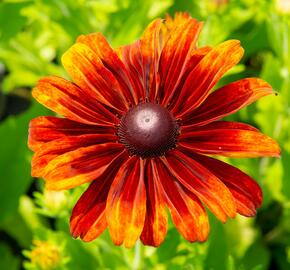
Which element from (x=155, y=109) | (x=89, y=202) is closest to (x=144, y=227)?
(x=89, y=202)

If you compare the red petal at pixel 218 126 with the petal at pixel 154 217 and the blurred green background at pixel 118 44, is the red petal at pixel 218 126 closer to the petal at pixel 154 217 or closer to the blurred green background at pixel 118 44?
the petal at pixel 154 217

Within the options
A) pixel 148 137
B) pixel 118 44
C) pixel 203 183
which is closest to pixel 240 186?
pixel 203 183

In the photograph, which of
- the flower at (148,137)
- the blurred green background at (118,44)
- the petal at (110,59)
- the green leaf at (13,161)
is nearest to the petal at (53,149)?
the flower at (148,137)

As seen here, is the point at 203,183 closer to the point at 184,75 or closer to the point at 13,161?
the point at 184,75

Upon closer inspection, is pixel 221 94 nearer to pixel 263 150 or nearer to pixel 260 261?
pixel 263 150

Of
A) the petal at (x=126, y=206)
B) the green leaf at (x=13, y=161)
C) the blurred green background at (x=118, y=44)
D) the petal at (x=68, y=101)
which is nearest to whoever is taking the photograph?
the petal at (x=126, y=206)

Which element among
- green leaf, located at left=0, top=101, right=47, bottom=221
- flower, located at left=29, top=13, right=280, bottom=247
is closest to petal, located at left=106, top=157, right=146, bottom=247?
flower, located at left=29, top=13, right=280, bottom=247

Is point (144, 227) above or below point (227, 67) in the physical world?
below

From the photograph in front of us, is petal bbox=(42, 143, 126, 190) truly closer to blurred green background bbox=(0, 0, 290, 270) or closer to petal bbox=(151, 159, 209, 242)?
petal bbox=(151, 159, 209, 242)
